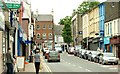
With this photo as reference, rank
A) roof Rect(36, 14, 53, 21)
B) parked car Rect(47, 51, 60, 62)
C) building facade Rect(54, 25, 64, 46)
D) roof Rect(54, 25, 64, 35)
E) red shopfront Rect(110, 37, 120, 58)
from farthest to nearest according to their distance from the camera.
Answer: roof Rect(54, 25, 64, 35), building facade Rect(54, 25, 64, 46), roof Rect(36, 14, 53, 21), red shopfront Rect(110, 37, 120, 58), parked car Rect(47, 51, 60, 62)

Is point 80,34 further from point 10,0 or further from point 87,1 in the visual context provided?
point 10,0

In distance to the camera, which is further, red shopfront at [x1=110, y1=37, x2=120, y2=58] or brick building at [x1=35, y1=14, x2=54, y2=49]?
brick building at [x1=35, y1=14, x2=54, y2=49]

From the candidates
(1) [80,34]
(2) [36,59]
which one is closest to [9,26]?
(2) [36,59]

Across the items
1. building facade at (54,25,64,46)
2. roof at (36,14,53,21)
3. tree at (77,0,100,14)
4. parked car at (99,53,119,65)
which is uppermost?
tree at (77,0,100,14)

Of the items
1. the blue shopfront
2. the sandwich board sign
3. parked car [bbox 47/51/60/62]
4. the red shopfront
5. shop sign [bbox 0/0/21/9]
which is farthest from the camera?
the blue shopfront

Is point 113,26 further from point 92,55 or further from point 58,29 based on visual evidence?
point 58,29

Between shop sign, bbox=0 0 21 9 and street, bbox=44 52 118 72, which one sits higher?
shop sign, bbox=0 0 21 9

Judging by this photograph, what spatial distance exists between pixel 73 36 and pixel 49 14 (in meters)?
21.9

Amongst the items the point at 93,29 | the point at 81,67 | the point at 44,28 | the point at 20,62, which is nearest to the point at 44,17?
the point at 44,28

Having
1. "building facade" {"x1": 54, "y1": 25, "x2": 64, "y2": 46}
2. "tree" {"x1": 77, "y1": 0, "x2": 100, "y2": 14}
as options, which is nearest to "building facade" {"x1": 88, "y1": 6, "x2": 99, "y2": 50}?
"tree" {"x1": 77, "y1": 0, "x2": 100, "y2": 14}

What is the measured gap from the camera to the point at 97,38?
75188 millimetres

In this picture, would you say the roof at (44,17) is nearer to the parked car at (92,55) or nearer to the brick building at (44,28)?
the brick building at (44,28)

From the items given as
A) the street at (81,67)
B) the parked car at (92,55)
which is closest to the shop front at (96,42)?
the parked car at (92,55)

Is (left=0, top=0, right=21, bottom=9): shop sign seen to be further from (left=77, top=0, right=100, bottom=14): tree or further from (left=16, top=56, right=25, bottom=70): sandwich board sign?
(left=77, top=0, right=100, bottom=14): tree
